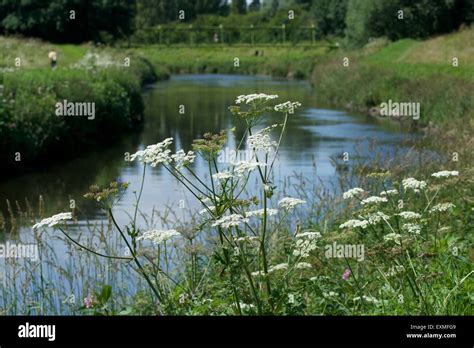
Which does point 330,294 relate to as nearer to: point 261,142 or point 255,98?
point 261,142

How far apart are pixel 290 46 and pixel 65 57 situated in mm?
36326

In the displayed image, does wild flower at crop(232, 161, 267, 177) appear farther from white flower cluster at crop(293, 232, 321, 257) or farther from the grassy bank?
the grassy bank

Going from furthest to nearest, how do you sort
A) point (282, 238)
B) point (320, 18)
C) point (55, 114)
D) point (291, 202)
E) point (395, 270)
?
point (320, 18) < point (55, 114) < point (282, 238) < point (395, 270) < point (291, 202)

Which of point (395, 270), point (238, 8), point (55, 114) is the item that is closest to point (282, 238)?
point (395, 270)

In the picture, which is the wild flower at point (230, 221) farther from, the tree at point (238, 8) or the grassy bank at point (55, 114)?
the tree at point (238, 8)

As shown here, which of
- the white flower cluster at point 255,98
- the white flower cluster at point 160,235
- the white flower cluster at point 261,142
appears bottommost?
the white flower cluster at point 160,235

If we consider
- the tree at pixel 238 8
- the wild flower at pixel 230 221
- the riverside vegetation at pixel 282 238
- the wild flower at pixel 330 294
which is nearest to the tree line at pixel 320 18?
the tree at pixel 238 8

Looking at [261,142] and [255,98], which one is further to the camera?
[255,98]

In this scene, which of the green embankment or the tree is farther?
the tree

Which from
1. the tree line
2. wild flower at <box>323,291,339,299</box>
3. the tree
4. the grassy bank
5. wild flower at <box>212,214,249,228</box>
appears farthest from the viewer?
the tree

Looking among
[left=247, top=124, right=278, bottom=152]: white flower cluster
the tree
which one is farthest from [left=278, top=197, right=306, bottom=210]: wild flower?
the tree
